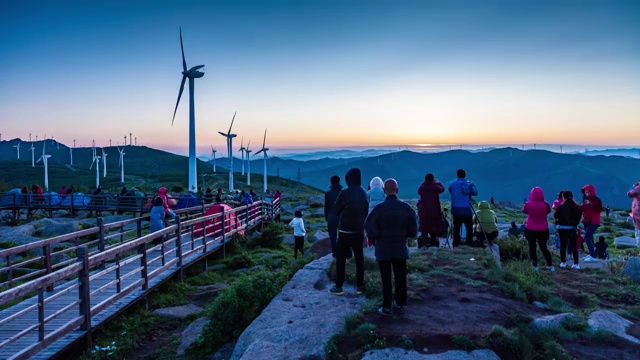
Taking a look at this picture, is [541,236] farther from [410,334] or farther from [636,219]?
[410,334]

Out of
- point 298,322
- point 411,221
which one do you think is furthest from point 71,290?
point 411,221

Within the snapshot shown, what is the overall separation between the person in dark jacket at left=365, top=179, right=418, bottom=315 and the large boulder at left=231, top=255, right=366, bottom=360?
2.41 feet

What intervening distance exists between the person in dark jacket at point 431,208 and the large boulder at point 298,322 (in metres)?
3.98

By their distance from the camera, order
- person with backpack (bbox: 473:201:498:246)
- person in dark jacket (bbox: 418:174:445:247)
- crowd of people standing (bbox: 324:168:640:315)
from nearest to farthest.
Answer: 1. crowd of people standing (bbox: 324:168:640:315)
2. person in dark jacket (bbox: 418:174:445:247)
3. person with backpack (bbox: 473:201:498:246)

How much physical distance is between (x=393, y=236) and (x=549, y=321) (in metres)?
2.39

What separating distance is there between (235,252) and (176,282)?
16.6 feet

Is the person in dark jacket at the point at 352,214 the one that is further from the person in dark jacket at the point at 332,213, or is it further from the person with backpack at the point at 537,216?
the person with backpack at the point at 537,216

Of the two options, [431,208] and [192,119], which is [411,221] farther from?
[192,119]

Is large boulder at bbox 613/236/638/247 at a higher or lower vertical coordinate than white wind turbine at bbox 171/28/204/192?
lower

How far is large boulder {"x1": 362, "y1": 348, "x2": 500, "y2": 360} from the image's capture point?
16.6 feet

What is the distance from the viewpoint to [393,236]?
6551mm

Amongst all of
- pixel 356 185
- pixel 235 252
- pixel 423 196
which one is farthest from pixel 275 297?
pixel 235 252

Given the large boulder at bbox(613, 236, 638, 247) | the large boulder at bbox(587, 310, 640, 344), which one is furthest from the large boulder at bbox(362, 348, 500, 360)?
the large boulder at bbox(613, 236, 638, 247)

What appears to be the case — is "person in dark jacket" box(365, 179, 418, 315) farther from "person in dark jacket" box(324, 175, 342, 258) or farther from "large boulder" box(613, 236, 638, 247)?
"large boulder" box(613, 236, 638, 247)
